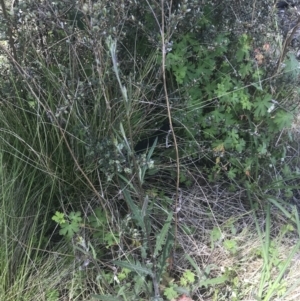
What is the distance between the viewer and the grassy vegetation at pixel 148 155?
2076 millimetres

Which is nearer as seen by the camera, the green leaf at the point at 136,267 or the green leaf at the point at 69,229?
the green leaf at the point at 136,267

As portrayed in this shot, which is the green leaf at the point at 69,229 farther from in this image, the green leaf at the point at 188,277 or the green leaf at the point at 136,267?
the green leaf at the point at 188,277

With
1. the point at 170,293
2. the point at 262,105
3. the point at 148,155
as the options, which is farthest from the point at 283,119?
the point at 170,293

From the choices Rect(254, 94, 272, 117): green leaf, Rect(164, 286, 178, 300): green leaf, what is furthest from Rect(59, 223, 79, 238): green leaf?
Rect(254, 94, 272, 117): green leaf

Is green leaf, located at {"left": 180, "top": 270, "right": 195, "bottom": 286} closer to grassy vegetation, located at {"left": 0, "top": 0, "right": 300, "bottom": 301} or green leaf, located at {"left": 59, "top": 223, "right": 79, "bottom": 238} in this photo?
grassy vegetation, located at {"left": 0, "top": 0, "right": 300, "bottom": 301}

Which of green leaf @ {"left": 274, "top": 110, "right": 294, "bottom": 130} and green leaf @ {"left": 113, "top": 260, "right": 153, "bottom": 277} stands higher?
green leaf @ {"left": 274, "top": 110, "right": 294, "bottom": 130}

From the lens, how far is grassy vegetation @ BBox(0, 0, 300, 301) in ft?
6.81

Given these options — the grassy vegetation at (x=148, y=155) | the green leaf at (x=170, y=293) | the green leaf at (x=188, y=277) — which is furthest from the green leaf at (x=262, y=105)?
the green leaf at (x=170, y=293)

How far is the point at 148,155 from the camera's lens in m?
2.02

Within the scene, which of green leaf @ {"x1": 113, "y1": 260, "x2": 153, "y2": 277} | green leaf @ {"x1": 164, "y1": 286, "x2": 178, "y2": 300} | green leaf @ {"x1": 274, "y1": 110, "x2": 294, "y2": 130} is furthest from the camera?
green leaf @ {"x1": 274, "y1": 110, "x2": 294, "y2": 130}

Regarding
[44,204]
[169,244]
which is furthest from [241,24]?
[44,204]

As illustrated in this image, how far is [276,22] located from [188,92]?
0.69 m

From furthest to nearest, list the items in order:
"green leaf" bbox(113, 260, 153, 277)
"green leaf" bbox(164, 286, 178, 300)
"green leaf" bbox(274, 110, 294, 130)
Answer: "green leaf" bbox(274, 110, 294, 130) < "green leaf" bbox(164, 286, 178, 300) < "green leaf" bbox(113, 260, 153, 277)

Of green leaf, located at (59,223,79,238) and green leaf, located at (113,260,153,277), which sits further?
green leaf, located at (59,223,79,238)
